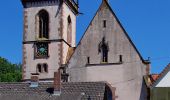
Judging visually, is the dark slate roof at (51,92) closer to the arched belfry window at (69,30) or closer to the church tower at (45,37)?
the church tower at (45,37)

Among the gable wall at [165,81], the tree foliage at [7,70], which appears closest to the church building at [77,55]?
the gable wall at [165,81]

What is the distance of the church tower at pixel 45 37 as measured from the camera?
59.6 meters

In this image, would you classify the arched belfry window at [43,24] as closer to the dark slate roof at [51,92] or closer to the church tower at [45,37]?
the church tower at [45,37]

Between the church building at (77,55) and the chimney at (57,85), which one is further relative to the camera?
the church building at (77,55)

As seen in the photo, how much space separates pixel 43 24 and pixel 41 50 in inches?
111

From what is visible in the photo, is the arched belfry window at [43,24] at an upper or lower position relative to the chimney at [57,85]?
upper

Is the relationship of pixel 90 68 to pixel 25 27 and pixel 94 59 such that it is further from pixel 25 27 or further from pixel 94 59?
pixel 25 27

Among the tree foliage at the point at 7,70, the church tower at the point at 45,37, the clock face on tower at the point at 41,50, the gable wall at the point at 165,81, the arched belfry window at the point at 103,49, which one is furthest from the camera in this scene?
the tree foliage at the point at 7,70

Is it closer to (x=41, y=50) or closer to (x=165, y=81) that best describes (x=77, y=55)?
(x=41, y=50)

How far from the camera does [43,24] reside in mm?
61469

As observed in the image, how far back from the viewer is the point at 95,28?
2258 inches

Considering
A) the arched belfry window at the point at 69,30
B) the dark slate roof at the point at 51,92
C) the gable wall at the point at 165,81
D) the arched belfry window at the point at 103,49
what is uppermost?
the arched belfry window at the point at 69,30

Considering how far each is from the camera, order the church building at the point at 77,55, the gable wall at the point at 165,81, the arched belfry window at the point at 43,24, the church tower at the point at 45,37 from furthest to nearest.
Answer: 1. the arched belfry window at the point at 43,24
2. the church tower at the point at 45,37
3. the church building at the point at 77,55
4. the gable wall at the point at 165,81

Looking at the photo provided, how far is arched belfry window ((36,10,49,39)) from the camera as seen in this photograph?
61125 millimetres
